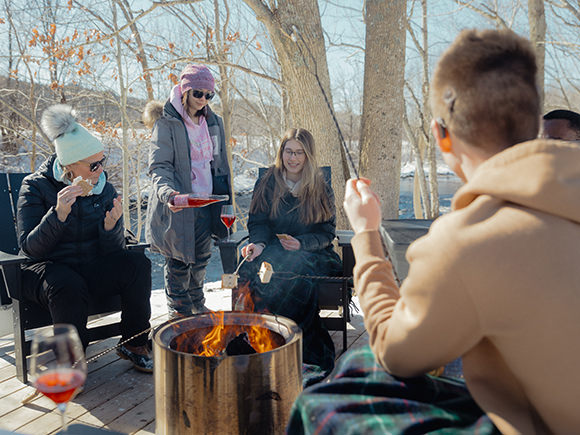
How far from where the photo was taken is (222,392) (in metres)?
1.55

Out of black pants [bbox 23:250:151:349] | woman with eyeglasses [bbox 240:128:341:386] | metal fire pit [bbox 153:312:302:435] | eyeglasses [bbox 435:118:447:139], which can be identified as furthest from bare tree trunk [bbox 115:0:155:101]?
eyeglasses [bbox 435:118:447:139]

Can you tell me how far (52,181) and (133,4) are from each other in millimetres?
6450

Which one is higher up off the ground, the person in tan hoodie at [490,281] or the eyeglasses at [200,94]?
the eyeglasses at [200,94]

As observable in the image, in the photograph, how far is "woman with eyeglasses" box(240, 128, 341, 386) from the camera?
292 centimetres

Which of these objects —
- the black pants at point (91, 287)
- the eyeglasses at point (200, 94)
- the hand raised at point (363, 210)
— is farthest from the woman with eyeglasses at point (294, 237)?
the hand raised at point (363, 210)

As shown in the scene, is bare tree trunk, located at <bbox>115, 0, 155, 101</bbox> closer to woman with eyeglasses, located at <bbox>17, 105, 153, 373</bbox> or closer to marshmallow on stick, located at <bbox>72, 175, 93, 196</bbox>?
woman with eyeglasses, located at <bbox>17, 105, 153, 373</bbox>

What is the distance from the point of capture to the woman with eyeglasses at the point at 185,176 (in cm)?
308

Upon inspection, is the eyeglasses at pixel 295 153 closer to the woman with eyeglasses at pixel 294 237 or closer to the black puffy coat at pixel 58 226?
the woman with eyeglasses at pixel 294 237

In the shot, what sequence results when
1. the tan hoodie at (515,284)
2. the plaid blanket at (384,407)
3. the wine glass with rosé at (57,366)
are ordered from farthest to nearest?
the wine glass with rosé at (57,366)
the plaid blanket at (384,407)
the tan hoodie at (515,284)

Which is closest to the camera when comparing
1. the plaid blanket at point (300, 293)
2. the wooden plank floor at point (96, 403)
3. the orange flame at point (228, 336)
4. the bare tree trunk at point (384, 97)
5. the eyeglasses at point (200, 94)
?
the orange flame at point (228, 336)

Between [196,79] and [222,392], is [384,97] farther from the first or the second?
[222,392]

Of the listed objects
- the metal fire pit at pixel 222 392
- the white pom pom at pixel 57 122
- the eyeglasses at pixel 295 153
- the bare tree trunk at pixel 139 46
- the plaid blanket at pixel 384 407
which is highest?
the bare tree trunk at pixel 139 46

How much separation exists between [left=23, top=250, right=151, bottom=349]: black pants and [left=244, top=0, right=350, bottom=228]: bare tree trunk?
7.87 feet

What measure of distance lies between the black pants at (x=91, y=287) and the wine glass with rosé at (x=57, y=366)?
1192 mm
